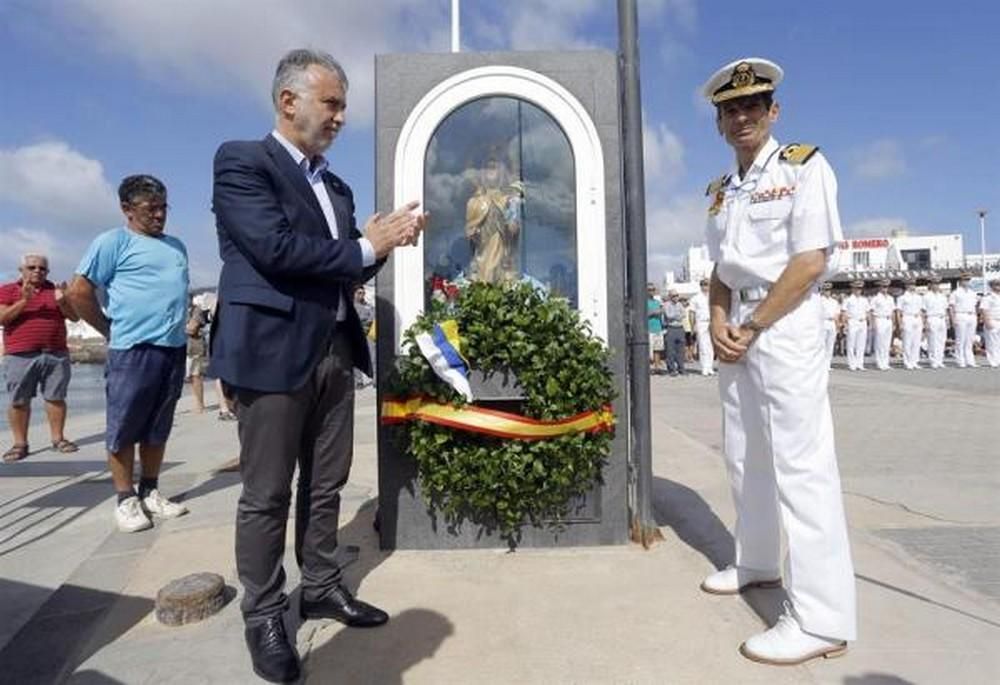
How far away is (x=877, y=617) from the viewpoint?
113 inches

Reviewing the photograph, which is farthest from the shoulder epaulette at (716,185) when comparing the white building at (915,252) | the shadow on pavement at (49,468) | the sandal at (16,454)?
the white building at (915,252)

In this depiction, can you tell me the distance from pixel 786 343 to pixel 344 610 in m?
2.01

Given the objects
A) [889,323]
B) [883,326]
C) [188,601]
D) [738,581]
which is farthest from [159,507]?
[889,323]

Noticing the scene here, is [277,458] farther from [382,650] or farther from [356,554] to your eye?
[356,554]

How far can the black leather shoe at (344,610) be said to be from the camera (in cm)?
288

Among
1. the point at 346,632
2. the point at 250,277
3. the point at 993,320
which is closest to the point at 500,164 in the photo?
the point at 250,277

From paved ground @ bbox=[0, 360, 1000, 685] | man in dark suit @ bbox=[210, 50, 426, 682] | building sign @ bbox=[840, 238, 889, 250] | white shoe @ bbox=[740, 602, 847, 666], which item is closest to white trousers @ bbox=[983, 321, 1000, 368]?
paved ground @ bbox=[0, 360, 1000, 685]

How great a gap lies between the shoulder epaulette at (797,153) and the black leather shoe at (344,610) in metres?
2.36

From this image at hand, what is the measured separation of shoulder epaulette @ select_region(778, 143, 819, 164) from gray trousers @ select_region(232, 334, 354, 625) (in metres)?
1.87

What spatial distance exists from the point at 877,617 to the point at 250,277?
2.76m

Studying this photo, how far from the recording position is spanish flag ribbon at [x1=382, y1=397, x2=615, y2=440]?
11.4ft

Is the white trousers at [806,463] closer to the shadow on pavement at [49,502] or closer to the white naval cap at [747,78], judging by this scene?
the white naval cap at [747,78]

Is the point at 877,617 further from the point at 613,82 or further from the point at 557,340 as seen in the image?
the point at 613,82

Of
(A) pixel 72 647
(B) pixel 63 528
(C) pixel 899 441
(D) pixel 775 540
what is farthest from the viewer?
(C) pixel 899 441
